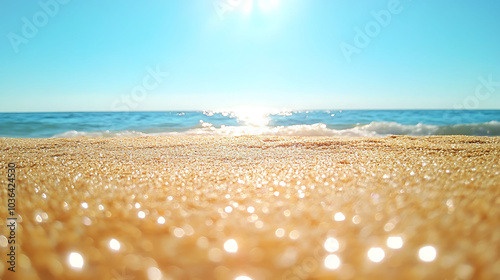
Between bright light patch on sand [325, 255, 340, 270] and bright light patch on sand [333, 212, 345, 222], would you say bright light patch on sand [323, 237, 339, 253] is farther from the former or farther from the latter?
bright light patch on sand [333, 212, 345, 222]

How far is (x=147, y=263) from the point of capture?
37.6 inches

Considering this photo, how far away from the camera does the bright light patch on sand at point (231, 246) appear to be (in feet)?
3.43

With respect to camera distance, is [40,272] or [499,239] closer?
[40,272]

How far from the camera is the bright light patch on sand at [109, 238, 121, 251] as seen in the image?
1056 mm

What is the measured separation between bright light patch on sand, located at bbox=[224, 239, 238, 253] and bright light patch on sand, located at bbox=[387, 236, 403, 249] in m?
0.56

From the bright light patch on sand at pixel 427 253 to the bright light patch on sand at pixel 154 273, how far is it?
0.85m

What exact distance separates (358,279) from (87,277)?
83cm

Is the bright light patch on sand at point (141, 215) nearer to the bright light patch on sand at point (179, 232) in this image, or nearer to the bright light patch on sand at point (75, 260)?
the bright light patch on sand at point (179, 232)

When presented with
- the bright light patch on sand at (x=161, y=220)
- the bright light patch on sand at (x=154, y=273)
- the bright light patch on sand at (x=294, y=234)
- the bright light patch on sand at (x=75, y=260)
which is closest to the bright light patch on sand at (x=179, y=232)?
the bright light patch on sand at (x=161, y=220)

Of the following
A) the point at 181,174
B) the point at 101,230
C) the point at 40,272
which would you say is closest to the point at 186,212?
the point at 101,230

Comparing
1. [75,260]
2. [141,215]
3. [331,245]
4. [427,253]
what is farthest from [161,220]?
[427,253]

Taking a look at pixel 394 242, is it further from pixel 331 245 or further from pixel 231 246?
pixel 231 246

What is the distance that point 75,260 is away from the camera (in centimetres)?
97

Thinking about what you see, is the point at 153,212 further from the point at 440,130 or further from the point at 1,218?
the point at 440,130
